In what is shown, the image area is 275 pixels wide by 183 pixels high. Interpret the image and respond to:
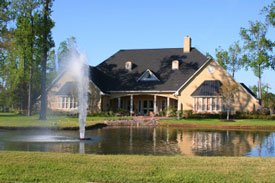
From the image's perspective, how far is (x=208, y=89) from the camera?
1667 inches

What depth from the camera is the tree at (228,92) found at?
39.5 meters

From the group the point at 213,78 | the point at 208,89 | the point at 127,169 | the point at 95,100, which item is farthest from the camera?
the point at 95,100

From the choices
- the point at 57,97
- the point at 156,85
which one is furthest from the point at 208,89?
the point at 57,97

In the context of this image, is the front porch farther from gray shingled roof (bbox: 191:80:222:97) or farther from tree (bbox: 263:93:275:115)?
tree (bbox: 263:93:275:115)

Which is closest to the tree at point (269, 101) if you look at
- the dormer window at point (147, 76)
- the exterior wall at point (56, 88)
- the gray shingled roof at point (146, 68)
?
the gray shingled roof at point (146, 68)

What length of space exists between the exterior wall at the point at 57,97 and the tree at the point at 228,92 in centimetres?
1323

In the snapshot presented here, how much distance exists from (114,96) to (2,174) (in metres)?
37.9

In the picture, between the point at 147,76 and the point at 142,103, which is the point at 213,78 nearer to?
the point at 147,76

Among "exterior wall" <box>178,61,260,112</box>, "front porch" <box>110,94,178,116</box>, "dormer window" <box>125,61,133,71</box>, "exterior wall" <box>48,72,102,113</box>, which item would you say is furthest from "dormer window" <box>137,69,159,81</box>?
"exterior wall" <box>48,72,102,113</box>

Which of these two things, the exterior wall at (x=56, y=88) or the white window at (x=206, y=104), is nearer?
the white window at (x=206, y=104)

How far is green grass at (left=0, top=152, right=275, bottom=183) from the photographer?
8.77 meters

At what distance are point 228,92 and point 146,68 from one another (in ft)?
38.6

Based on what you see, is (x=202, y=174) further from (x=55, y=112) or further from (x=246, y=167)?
(x=55, y=112)

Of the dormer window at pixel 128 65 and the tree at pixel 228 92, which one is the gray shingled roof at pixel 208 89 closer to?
the tree at pixel 228 92
